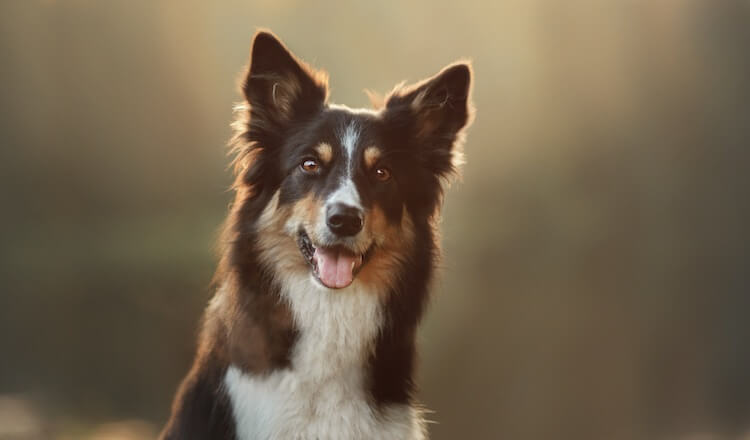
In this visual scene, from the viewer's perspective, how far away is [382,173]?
11.0 ft

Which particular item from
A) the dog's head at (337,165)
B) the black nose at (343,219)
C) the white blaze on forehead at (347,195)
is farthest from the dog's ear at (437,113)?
the black nose at (343,219)

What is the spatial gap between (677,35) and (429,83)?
5.22 metres

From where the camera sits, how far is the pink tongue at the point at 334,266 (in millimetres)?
3168

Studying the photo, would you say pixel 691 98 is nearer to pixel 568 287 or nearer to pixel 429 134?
pixel 568 287

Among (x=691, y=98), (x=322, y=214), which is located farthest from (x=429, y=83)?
(x=691, y=98)

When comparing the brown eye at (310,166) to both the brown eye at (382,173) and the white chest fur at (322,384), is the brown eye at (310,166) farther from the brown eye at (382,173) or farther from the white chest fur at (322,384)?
the white chest fur at (322,384)

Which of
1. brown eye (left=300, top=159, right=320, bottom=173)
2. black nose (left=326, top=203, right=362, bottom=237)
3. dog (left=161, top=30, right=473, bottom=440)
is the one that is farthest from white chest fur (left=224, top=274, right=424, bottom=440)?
brown eye (left=300, top=159, right=320, bottom=173)

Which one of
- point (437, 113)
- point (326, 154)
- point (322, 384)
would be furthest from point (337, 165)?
point (322, 384)

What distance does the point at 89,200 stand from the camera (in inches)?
269

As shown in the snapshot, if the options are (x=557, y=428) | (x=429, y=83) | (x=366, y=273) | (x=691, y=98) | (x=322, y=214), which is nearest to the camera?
(x=322, y=214)

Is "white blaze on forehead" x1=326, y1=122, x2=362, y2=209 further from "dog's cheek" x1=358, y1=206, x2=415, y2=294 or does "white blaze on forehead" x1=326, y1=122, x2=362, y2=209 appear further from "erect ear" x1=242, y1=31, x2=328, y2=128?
"erect ear" x1=242, y1=31, x2=328, y2=128

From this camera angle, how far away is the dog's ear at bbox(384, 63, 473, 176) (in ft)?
11.6

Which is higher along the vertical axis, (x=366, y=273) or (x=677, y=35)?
(x=677, y=35)

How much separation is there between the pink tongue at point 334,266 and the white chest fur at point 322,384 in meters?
0.09
